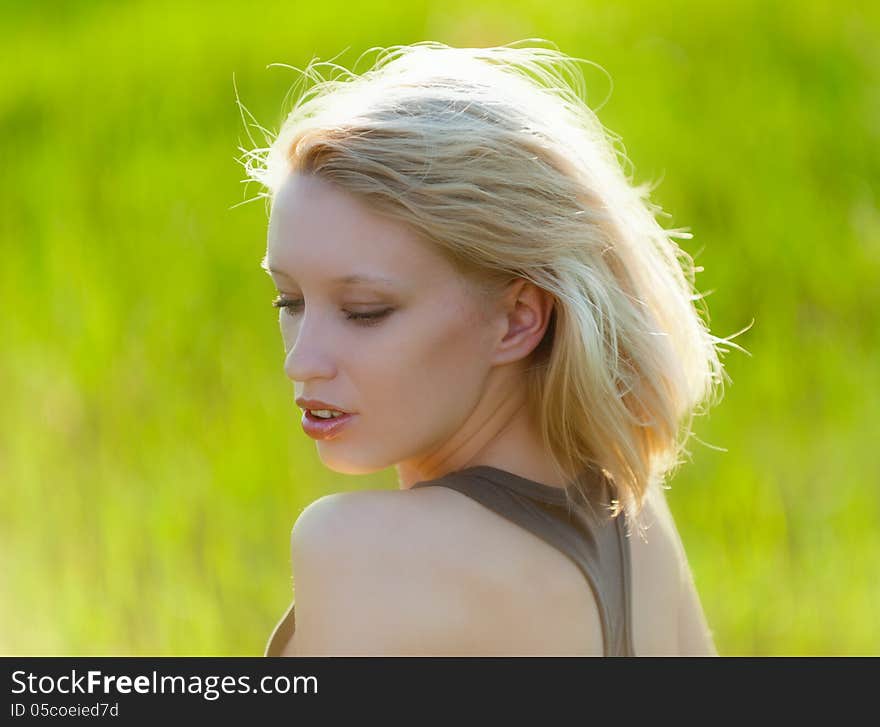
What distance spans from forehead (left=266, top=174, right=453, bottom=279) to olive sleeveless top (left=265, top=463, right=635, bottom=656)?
0.29 m

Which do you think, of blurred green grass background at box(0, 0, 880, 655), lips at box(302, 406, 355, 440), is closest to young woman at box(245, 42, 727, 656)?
lips at box(302, 406, 355, 440)

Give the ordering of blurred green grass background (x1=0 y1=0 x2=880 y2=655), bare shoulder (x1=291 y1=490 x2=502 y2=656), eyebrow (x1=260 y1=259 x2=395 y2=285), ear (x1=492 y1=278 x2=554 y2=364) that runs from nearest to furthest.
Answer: bare shoulder (x1=291 y1=490 x2=502 y2=656)
eyebrow (x1=260 y1=259 x2=395 y2=285)
ear (x1=492 y1=278 x2=554 y2=364)
blurred green grass background (x1=0 y1=0 x2=880 y2=655)

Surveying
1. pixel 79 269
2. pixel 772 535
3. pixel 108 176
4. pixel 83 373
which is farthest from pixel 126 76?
pixel 772 535

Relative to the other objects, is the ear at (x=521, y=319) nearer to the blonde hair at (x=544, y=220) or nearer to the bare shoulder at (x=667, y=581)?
the blonde hair at (x=544, y=220)

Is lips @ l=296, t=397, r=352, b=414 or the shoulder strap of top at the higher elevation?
lips @ l=296, t=397, r=352, b=414

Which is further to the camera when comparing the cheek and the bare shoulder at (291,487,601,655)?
the cheek

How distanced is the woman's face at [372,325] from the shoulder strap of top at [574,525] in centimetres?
10

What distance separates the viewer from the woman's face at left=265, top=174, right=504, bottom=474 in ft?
6.37

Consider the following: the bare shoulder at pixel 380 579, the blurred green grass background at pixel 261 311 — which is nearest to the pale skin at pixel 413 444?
the bare shoulder at pixel 380 579

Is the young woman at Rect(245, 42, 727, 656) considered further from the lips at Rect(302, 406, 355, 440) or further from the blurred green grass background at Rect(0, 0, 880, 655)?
the blurred green grass background at Rect(0, 0, 880, 655)

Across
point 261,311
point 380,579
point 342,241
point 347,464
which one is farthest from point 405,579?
point 261,311

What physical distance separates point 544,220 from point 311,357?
38 centimetres

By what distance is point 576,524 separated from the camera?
2006mm

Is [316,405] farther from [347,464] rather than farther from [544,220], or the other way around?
[544,220]
